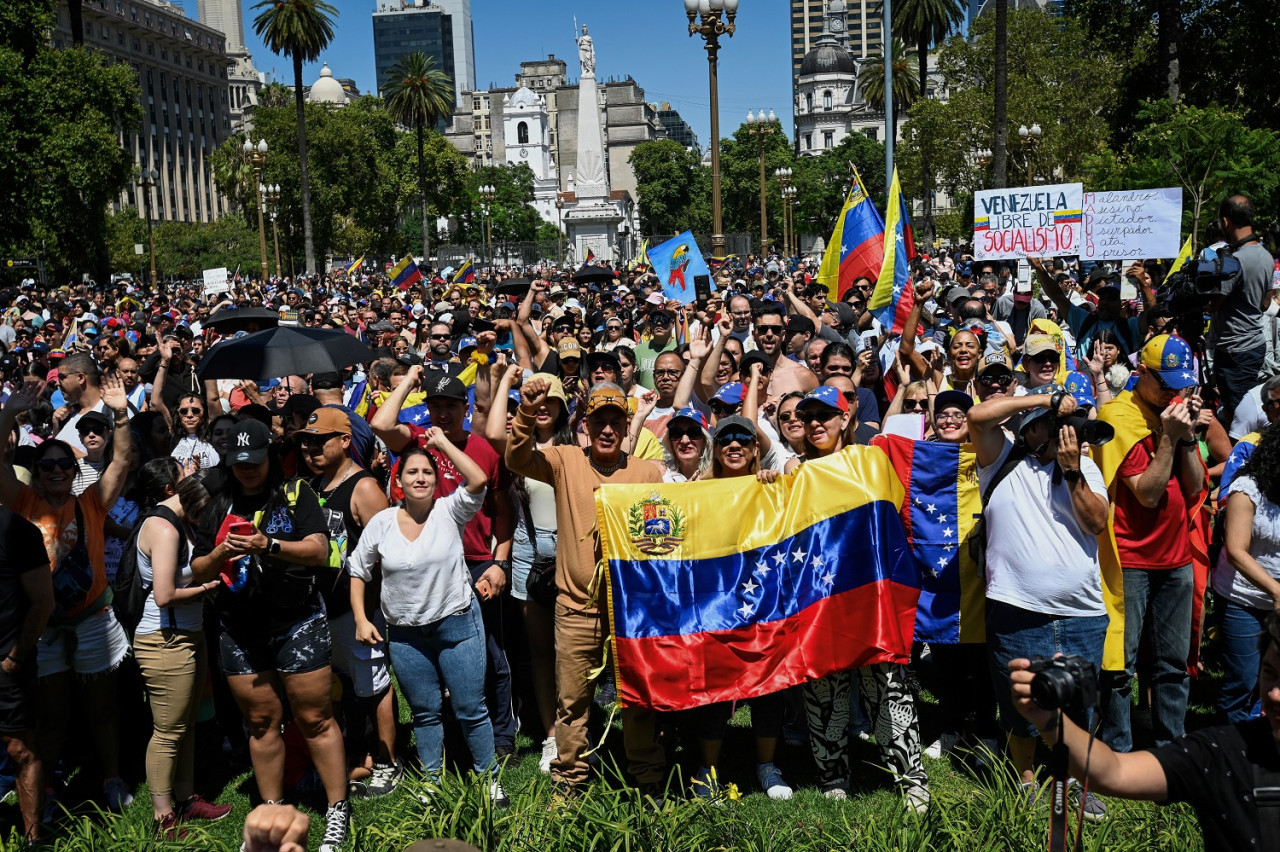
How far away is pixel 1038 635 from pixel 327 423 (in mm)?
3678

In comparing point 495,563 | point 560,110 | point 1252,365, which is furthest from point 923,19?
point 560,110

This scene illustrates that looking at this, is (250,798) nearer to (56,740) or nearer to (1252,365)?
(56,740)

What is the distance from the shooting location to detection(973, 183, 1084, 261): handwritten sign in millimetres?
13273

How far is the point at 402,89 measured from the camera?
66562 mm

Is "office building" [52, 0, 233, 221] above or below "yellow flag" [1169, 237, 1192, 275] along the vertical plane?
above

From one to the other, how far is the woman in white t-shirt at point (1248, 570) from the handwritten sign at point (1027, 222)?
9017 mm

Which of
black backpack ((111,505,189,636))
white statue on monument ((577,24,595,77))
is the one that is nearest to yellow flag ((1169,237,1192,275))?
black backpack ((111,505,189,636))

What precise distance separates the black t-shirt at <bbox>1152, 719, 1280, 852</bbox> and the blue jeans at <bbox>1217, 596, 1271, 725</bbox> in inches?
92.3

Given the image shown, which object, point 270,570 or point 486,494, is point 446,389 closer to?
point 486,494

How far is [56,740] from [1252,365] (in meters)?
8.31

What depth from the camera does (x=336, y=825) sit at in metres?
4.98

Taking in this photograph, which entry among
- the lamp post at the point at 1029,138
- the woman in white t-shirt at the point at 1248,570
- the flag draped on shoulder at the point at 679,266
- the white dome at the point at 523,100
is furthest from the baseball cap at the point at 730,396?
the white dome at the point at 523,100

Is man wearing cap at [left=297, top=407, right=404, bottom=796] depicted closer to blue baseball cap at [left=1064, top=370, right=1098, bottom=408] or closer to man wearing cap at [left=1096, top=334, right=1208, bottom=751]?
man wearing cap at [left=1096, top=334, right=1208, bottom=751]

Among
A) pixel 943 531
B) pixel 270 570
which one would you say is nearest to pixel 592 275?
pixel 943 531
